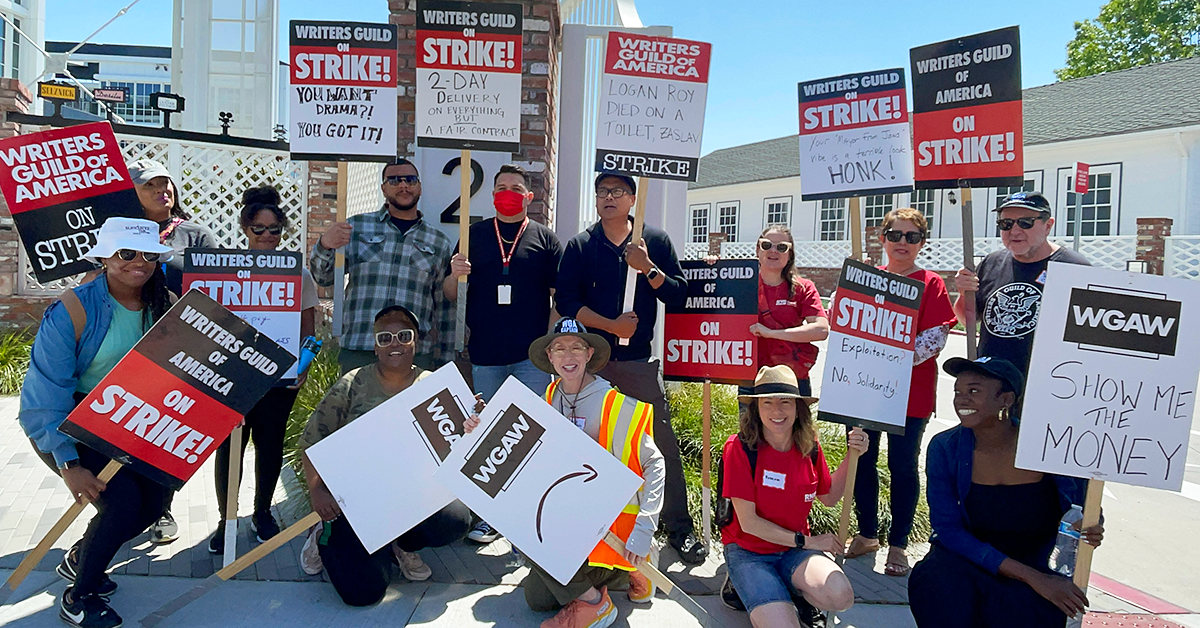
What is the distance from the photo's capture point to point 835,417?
374 cm

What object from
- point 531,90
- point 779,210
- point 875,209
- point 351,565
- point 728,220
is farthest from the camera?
point 728,220

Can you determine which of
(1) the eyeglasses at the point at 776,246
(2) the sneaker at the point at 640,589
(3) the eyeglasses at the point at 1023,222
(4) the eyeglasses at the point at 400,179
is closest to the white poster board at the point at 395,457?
(2) the sneaker at the point at 640,589

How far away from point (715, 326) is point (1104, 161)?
1891cm

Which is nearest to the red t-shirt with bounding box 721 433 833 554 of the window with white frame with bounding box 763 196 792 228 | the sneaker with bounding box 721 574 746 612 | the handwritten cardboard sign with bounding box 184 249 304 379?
the sneaker with bounding box 721 574 746 612

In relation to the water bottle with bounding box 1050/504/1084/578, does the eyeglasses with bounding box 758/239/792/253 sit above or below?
above

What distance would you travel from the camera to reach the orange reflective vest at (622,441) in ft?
11.0

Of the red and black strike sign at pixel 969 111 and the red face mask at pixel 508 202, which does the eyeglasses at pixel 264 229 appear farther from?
the red and black strike sign at pixel 969 111

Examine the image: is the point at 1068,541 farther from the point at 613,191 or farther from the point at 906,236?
the point at 613,191

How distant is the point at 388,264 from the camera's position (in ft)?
14.2

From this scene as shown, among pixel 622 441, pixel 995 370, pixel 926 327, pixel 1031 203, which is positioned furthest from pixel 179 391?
pixel 1031 203

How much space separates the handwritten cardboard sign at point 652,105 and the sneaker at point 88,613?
3.06 m

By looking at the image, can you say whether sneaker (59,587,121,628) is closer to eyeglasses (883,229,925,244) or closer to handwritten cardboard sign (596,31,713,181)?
handwritten cardboard sign (596,31,713,181)

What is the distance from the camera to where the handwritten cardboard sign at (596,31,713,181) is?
4.36 metres

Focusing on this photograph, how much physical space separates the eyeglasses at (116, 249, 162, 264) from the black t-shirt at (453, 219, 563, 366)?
5.00 ft
